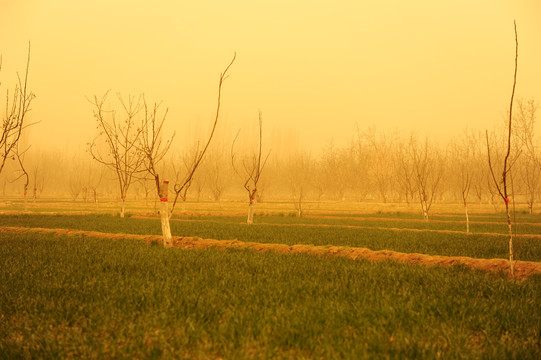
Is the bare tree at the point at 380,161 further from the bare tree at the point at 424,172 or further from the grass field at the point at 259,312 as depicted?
the grass field at the point at 259,312

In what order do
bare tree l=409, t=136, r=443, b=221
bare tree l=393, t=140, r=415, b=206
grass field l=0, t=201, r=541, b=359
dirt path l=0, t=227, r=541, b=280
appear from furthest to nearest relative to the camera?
bare tree l=393, t=140, r=415, b=206, bare tree l=409, t=136, r=443, b=221, dirt path l=0, t=227, r=541, b=280, grass field l=0, t=201, r=541, b=359

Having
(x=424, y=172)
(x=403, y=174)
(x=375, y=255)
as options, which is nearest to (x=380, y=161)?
(x=403, y=174)

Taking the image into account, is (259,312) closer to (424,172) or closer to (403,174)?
(424,172)

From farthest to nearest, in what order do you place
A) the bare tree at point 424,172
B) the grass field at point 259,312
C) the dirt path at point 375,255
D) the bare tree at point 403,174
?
the bare tree at point 403,174
the bare tree at point 424,172
the dirt path at point 375,255
the grass field at point 259,312

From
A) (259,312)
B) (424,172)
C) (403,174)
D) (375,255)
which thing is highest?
(403,174)

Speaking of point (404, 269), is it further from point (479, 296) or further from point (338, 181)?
point (338, 181)

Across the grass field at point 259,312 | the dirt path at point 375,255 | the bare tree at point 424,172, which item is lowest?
the dirt path at point 375,255

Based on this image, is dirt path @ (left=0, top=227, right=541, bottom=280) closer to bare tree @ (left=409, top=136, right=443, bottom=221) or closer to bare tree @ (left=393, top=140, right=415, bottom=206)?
bare tree @ (left=409, top=136, right=443, bottom=221)

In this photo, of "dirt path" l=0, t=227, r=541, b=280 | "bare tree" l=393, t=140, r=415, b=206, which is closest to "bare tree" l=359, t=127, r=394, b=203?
"bare tree" l=393, t=140, r=415, b=206

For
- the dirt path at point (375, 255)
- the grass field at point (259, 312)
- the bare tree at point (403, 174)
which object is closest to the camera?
the grass field at point (259, 312)

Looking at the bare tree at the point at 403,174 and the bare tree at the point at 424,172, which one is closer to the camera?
the bare tree at the point at 424,172

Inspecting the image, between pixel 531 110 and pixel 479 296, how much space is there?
41.4 m

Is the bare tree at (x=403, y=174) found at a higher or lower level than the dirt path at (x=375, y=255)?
higher

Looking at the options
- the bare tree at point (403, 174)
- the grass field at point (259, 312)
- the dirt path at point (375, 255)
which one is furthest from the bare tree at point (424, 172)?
the grass field at point (259, 312)
